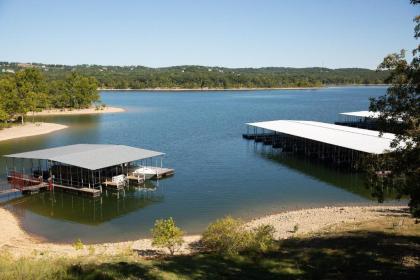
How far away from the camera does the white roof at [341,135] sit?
134 feet

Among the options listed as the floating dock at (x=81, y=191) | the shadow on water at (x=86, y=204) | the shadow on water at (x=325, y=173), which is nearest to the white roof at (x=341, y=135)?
the shadow on water at (x=325, y=173)

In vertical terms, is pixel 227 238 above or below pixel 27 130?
above

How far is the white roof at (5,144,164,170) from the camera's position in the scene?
3475 cm

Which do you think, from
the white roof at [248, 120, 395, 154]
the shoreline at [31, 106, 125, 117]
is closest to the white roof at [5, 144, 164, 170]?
the white roof at [248, 120, 395, 154]

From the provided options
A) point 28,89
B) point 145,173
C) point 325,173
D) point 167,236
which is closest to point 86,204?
point 145,173

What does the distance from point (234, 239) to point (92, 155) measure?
69.1 ft

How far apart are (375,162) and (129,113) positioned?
95091mm

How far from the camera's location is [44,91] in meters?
108

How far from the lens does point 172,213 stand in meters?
30.9

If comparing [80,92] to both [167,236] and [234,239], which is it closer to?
[167,236]


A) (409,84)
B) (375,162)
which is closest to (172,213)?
(375,162)

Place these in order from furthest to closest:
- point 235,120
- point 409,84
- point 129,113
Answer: point 129,113 < point 235,120 < point 409,84

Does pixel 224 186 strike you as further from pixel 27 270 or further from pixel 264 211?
pixel 27 270

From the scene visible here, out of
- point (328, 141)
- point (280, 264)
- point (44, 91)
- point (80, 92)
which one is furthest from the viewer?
point (80, 92)
